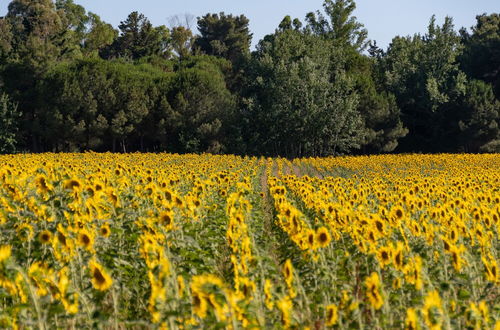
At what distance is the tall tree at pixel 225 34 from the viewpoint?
268 feet

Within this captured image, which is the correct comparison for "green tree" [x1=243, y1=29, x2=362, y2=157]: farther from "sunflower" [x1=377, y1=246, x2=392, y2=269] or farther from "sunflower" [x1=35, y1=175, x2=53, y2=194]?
"sunflower" [x1=377, y1=246, x2=392, y2=269]

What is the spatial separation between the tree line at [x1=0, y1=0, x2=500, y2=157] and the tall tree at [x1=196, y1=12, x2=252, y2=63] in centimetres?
2579

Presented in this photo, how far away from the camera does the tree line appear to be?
44.4m

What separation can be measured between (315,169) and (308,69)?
58.1ft

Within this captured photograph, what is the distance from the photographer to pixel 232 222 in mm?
5980

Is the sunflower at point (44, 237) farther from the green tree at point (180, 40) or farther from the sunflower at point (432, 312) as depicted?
the green tree at point (180, 40)

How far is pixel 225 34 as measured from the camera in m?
82.2

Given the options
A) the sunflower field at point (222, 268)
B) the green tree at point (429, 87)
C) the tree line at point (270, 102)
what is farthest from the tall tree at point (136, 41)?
the sunflower field at point (222, 268)

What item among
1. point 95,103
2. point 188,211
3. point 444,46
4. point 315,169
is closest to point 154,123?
point 95,103

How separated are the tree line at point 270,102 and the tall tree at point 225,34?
25785mm

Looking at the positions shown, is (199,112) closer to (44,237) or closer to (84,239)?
(44,237)

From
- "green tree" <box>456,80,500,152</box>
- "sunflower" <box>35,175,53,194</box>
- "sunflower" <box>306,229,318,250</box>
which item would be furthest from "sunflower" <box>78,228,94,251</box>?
"green tree" <box>456,80,500,152</box>

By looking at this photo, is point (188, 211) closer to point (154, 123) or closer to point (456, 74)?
point (154, 123)

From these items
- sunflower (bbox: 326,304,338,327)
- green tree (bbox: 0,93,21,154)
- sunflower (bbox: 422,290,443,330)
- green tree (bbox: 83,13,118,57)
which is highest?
green tree (bbox: 83,13,118,57)
